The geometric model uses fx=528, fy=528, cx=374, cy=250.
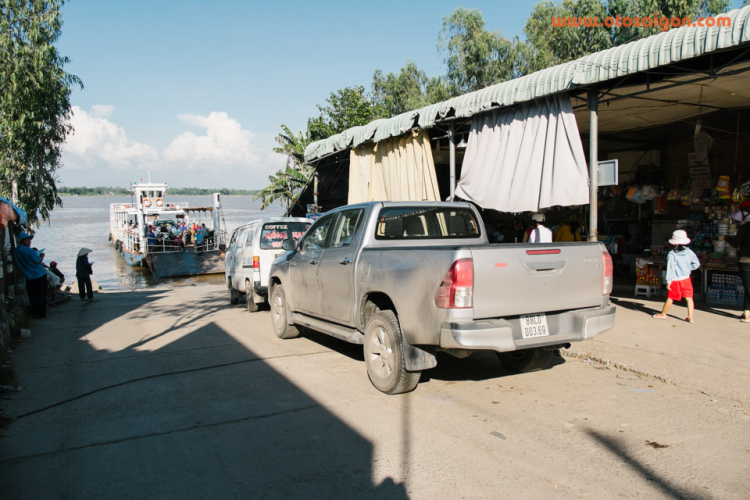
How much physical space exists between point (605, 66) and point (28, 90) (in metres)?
18.3

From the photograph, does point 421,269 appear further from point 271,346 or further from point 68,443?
point 271,346

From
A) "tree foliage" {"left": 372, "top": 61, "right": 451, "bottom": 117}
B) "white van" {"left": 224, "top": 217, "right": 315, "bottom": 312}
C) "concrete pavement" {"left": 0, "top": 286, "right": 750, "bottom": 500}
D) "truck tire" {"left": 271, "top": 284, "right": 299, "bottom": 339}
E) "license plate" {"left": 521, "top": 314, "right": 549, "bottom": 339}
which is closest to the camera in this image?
"concrete pavement" {"left": 0, "top": 286, "right": 750, "bottom": 500}

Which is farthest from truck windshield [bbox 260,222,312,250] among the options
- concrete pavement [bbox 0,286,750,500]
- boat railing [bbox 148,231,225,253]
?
boat railing [bbox 148,231,225,253]

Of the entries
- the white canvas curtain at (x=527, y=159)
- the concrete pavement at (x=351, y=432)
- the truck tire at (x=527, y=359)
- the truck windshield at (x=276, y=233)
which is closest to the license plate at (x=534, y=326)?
the concrete pavement at (x=351, y=432)

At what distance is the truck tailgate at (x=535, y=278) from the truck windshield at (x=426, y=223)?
171 centimetres

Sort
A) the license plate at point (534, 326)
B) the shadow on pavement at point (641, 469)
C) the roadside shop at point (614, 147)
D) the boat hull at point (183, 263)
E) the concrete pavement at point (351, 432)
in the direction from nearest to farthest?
1. the shadow on pavement at point (641, 469)
2. the concrete pavement at point (351, 432)
3. the license plate at point (534, 326)
4. the roadside shop at point (614, 147)
5. the boat hull at point (183, 263)

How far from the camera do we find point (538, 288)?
471cm

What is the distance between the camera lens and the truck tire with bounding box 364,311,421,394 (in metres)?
5.06

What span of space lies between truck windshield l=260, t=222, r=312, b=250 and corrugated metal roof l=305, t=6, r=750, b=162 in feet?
10.1

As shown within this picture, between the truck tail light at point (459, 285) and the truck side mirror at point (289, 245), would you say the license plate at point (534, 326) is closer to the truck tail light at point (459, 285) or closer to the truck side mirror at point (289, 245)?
the truck tail light at point (459, 285)

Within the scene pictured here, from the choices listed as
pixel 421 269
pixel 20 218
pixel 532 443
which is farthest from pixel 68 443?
pixel 20 218

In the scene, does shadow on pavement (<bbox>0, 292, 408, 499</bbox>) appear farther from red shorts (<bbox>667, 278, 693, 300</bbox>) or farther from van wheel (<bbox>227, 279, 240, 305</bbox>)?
red shorts (<bbox>667, 278, 693, 300</bbox>)

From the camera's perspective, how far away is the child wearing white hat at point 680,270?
805 cm

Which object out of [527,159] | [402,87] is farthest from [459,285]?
[402,87]
